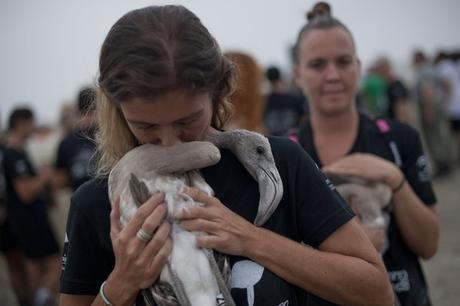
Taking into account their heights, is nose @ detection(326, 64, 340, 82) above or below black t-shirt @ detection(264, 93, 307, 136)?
above

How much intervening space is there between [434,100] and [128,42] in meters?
10.7

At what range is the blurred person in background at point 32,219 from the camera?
6.41 metres

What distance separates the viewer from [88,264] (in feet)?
5.52

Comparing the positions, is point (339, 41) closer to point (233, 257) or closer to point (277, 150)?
point (277, 150)

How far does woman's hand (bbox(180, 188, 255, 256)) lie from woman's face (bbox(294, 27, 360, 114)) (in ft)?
4.17

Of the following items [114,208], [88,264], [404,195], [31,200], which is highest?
[114,208]

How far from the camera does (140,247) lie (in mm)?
1476

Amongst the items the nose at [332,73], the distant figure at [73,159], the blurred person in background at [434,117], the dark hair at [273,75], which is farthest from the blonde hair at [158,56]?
the blurred person in background at [434,117]

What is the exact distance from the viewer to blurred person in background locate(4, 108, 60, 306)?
641 cm

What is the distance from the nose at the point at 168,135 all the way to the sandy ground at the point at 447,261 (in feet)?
14.4

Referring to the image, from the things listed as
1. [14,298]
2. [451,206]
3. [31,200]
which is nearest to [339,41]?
[31,200]

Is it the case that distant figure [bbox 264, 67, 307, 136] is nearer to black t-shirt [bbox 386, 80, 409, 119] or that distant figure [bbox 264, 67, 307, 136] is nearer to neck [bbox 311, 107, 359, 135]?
black t-shirt [bbox 386, 80, 409, 119]

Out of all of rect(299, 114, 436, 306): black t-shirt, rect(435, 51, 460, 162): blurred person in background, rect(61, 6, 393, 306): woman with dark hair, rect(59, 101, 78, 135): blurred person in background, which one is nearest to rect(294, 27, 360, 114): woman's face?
rect(299, 114, 436, 306): black t-shirt

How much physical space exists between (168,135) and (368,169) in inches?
39.9
